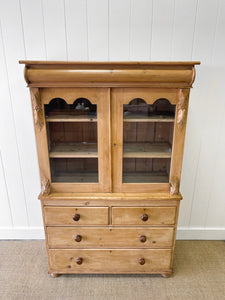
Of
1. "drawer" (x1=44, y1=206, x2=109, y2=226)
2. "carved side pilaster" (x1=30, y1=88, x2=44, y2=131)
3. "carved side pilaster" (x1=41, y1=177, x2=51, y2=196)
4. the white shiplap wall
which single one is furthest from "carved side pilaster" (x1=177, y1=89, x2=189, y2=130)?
"carved side pilaster" (x1=41, y1=177, x2=51, y2=196)

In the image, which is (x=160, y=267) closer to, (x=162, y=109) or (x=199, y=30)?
(x=162, y=109)

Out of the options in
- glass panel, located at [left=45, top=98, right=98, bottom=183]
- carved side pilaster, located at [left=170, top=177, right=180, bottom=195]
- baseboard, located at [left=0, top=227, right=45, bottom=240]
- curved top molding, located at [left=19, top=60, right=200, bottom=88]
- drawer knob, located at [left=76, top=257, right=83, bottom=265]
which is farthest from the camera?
baseboard, located at [left=0, top=227, right=45, bottom=240]

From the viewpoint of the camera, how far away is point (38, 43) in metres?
1.64

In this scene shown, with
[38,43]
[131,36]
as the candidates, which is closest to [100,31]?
[131,36]

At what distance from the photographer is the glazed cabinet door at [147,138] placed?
1.35 meters

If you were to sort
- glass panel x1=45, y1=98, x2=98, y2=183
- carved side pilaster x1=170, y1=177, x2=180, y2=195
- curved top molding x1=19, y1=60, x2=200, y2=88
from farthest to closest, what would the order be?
carved side pilaster x1=170, y1=177, x2=180, y2=195 < glass panel x1=45, y1=98, x2=98, y2=183 < curved top molding x1=19, y1=60, x2=200, y2=88

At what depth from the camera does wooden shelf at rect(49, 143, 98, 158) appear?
148 cm

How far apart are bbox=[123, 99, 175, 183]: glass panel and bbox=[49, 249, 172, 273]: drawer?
1.96 feet

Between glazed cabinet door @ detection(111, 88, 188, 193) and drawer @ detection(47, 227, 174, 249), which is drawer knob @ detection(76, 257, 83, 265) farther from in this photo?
glazed cabinet door @ detection(111, 88, 188, 193)

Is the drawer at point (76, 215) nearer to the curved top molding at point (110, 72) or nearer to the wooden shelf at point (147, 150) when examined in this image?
the wooden shelf at point (147, 150)

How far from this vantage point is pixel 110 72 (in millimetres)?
1262

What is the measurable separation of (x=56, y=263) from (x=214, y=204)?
1.55m

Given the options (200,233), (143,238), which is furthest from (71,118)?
(200,233)

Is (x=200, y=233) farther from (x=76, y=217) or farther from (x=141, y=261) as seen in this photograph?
(x=76, y=217)
